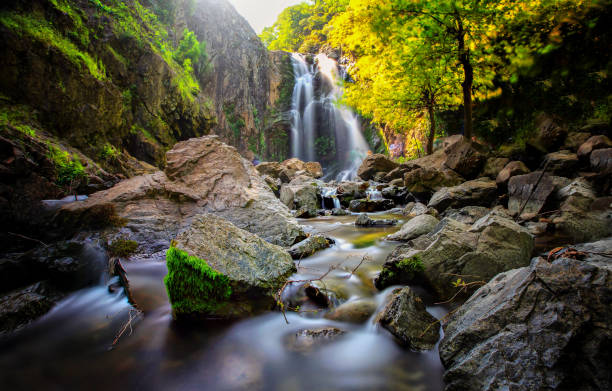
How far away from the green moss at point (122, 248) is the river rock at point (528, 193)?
7.21 metres

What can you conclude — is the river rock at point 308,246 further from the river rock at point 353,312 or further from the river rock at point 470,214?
the river rock at point 470,214

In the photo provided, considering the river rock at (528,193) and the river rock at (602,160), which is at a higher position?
the river rock at (602,160)

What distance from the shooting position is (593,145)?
5.80 meters

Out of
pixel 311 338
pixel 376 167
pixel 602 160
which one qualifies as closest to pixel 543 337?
pixel 311 338

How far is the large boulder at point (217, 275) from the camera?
2.50 metres

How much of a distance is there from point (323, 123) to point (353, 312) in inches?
1061

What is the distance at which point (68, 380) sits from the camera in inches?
76.7

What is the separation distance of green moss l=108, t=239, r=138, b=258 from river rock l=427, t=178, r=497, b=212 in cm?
714

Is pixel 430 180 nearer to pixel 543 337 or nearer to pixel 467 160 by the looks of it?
pixel 467 160

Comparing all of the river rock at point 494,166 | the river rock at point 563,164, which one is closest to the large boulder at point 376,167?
the river rock at point 494,166

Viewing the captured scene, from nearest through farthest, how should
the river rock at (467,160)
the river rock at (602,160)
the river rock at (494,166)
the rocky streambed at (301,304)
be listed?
the rocky streambed at (301,304), the river rock at (602,160), the river rock at (494,166), the river rock at (467,160)

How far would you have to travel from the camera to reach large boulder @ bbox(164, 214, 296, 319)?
2.50m

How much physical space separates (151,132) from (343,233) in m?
9.87

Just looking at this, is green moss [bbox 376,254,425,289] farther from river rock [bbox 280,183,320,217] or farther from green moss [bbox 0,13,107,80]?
green moss [bbox 0,13,107,80]
